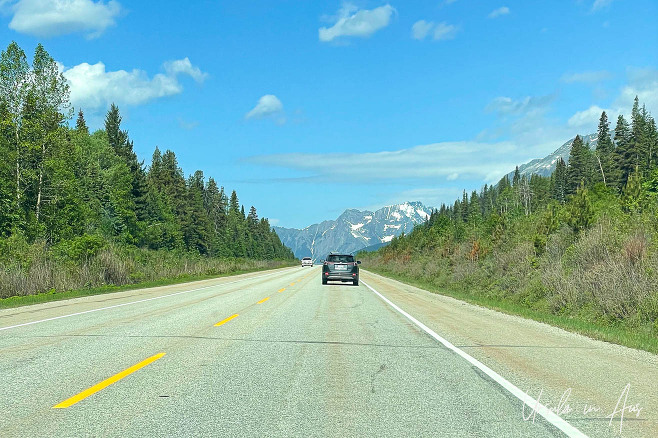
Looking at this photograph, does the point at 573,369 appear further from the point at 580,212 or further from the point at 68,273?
the point at 68,273

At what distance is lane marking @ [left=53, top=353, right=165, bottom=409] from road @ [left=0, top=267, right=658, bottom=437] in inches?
0.8

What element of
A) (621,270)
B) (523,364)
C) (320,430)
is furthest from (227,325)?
(621,270)

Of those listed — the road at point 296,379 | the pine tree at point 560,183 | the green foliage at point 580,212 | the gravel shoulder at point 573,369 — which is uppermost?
the pine tree at point 560,183

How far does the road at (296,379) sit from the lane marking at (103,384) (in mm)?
22

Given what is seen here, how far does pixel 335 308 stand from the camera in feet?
52.6

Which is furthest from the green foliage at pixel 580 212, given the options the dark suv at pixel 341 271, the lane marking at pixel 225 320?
the lane marking at pixel 225 320

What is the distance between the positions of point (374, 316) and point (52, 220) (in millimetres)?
31519

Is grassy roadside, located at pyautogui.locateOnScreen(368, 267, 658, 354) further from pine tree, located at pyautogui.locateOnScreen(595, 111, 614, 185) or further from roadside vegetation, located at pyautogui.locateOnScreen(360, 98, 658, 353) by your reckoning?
pine tree, located at pyautogui.locateOnScreen(595, 111, 614, 185)

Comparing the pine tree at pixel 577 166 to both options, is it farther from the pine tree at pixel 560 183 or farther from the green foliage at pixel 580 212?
the green foliage at pixel 580 212

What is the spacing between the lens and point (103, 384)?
6.20 m

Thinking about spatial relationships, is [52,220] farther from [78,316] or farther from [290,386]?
[290,386]

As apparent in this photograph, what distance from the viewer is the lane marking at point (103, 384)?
5395 millimetres

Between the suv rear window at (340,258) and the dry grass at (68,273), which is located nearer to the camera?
the dry grass at (68,273)

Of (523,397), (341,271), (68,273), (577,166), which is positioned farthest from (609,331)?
(577,166)
